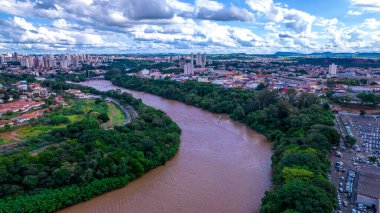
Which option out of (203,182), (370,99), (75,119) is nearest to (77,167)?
(203,182)

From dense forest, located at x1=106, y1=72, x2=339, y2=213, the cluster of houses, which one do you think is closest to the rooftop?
dense forest, located at x1=106, y1=72, x2=339, y2=213

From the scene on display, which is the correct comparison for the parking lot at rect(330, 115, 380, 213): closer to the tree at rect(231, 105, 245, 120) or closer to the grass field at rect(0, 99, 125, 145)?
the tree at rect(231, 105, 245, 120)

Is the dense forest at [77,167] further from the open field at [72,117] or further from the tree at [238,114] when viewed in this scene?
the tree at [238,114]

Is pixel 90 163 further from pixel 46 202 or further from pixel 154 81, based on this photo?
pixel 154 81

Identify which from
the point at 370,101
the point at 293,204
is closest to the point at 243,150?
the point at 293,204

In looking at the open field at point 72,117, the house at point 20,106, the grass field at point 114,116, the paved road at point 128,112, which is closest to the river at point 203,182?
the paved road at point 128,112

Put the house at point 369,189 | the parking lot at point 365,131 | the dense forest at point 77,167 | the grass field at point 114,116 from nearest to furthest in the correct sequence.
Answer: the house at point 369,189 → the dense forest at point 77,167 → the parking lot at point 365,131 → the grass field at point 114,116
